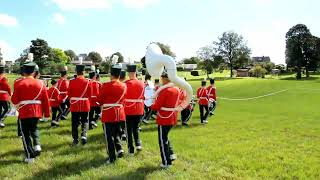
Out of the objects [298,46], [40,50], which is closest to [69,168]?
[298,46]

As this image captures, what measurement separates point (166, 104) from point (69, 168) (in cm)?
274

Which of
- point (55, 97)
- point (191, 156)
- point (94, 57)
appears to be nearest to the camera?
point (191, 156)

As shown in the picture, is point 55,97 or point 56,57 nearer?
point 55,97

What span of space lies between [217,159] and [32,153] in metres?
4.70

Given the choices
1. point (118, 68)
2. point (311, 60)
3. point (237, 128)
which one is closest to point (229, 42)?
point (311, 60)

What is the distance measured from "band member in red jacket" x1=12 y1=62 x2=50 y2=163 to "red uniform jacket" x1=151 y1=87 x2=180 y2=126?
296 cm

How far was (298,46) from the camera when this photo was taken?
8900 centimetres

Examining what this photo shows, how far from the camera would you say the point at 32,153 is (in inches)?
421

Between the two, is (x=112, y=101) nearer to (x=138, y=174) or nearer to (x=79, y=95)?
(x=138, y=174)

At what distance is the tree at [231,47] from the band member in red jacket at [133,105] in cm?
9857

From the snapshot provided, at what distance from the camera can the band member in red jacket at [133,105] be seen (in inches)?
483

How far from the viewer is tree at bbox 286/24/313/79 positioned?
8662cm

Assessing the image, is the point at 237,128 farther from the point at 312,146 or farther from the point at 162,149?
the point at 162,149

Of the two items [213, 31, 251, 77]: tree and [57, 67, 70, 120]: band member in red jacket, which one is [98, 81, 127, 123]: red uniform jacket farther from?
[213, 31, 251, 77]: tree
